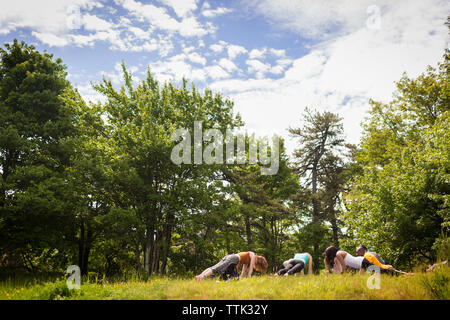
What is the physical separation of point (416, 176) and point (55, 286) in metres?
14.8

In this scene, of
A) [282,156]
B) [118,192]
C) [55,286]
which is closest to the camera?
[55,286]

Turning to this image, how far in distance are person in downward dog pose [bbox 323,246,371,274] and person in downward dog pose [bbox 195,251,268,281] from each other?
2.34 metres

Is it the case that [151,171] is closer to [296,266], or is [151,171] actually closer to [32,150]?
[32,150]

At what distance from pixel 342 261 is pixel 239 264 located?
3.35 m

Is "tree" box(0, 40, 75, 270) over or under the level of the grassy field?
over

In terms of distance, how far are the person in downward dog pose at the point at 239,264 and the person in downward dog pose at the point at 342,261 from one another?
2.34 meters

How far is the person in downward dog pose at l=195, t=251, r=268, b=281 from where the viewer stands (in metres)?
7.64

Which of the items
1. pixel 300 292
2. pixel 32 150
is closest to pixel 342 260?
pixel 300 292

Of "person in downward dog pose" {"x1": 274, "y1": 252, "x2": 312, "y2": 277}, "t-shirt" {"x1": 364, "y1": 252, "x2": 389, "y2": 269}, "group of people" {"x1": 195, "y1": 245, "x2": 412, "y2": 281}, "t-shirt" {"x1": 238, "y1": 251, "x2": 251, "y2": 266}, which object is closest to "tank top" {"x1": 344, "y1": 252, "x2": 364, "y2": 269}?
"group of people" {"x1": 195, "y1": 245, "x2": 412, "y2": 281}

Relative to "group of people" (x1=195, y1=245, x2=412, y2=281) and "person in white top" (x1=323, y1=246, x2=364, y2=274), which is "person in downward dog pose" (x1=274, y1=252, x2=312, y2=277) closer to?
"group of people" (x1=195, y1=245, x2=412, y2=281)

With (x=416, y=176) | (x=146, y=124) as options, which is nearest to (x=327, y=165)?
(x=416, y=176)

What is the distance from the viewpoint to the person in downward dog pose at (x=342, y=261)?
8099mm
